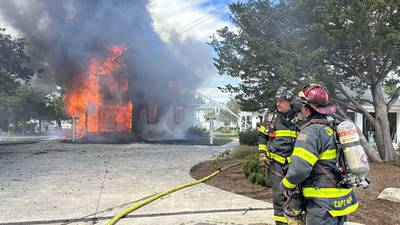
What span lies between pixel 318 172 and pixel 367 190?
3954mm

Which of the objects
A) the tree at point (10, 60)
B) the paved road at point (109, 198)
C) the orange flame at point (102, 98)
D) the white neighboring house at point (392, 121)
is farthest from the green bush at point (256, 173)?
the orange flame at point (102, 98)

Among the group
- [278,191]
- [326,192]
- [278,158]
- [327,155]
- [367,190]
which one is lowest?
[367,190]

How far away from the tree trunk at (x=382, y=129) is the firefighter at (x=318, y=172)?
6738mm

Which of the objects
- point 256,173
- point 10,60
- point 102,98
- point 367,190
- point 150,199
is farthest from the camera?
point 102,98

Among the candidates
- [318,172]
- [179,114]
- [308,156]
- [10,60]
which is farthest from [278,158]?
[179,114]

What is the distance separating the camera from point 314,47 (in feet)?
24.5

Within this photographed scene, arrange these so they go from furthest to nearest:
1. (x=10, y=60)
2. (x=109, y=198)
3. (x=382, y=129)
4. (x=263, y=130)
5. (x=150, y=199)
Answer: (x=10, y=60) → (x=382, y=129) → (x=109, y=198) → (x=150, y=199) → (x=263, y=130)

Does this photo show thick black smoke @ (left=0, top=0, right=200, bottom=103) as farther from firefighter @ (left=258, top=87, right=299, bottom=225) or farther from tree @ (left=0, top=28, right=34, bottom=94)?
firefighter @ (left=258, top=87, right=299, bottom=225)

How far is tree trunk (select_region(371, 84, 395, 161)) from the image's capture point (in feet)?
27.6

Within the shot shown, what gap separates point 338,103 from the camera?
28.4ft

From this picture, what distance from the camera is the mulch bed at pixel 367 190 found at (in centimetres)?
457

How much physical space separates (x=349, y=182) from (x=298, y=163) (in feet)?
1.39

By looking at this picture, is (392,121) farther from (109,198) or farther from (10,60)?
(10,60)

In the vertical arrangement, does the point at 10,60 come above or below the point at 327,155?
above
